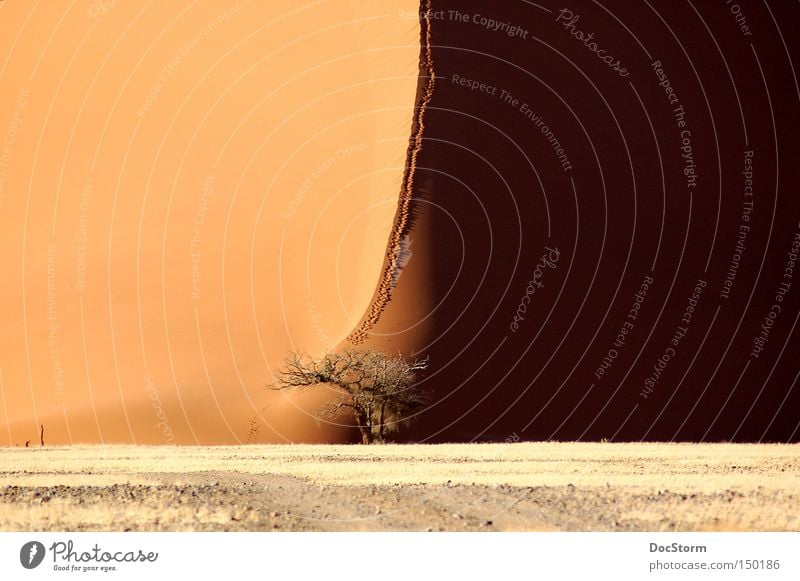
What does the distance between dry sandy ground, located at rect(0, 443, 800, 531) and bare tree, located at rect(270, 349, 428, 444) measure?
6.30 meters

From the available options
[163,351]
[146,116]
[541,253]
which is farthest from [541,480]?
[146,116]

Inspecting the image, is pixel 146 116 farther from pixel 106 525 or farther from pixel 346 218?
pixel 106 525

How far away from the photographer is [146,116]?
146 feet

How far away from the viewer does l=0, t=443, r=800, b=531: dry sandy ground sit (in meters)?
13.5

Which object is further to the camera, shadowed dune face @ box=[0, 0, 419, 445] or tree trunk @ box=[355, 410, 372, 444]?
shadowed dune face @ box=[0, 0, 419, 445]

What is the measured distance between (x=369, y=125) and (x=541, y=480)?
2464cm

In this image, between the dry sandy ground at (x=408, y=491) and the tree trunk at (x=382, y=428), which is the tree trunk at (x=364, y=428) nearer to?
the tree trunk at (x=382, y=428)

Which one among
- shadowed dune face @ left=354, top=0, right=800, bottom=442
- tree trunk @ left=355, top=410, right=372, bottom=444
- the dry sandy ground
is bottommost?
tree trunk @ left=355, top=410, right=372, bottom=444

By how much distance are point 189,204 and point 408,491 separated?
85.7 feet

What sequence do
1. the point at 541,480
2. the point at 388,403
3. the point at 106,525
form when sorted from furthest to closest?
the point at 388,403
the point at 541,480
the point at 106,525
